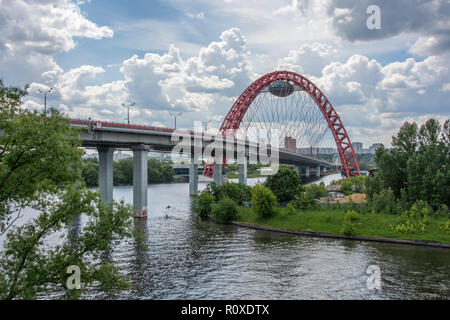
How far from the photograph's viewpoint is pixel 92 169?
100 meters

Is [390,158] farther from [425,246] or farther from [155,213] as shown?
[155,213]

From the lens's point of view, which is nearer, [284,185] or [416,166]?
[416,166]

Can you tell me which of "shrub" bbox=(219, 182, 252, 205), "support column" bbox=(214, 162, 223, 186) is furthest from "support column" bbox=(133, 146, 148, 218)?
"support column" bbox=(214, 162, 223, 186)

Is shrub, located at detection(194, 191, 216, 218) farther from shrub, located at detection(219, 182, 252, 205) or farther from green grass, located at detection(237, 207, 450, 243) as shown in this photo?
green grass, located at detection(237, 207, 450, 243)

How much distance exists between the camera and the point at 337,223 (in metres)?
37.2

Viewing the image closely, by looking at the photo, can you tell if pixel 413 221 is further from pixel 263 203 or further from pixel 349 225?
pixel 263 203

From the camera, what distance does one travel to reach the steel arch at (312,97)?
302 feet

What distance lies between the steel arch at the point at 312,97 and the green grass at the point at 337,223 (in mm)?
51660

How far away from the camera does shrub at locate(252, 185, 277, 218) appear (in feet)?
137

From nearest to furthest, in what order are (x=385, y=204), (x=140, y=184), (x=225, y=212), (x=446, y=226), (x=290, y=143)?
1. (x=446, y=226)
2. (x=385, y=204)
3. (x=225, y=212)
4. (x=140, y=184)
5. (x=290, y=143)

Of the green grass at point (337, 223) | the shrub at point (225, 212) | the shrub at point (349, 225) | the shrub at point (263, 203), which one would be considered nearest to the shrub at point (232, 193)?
the green grass at point (337, 223)

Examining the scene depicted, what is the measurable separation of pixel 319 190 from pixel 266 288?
110ft

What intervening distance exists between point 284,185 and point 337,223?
440 inches

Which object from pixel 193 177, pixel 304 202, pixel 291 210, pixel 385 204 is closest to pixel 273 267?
pixel 291 210
